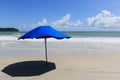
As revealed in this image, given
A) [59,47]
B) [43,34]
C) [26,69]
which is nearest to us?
[43,34]

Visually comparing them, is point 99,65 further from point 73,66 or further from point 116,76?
point 116,76

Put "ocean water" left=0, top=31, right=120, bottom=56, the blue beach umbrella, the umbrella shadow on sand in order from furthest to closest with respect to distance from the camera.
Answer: "ocean water" left=0, top=31, right=120, bottom=56 < the blue beach umbrella < the umbrella shadow on sand

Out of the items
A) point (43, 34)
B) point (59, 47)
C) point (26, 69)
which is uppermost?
point (43, 34)

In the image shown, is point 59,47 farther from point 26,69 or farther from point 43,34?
point 43,34

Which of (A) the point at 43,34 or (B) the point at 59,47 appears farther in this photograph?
(B) the point at 59,47

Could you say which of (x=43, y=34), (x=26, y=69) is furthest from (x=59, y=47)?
(x=43, y=34)

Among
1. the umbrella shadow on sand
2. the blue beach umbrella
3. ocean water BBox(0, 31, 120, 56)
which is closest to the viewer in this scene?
the umbrella shadow on sand

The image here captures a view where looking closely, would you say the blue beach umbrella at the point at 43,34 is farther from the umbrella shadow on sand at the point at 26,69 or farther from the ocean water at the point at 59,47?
the ocean water at the point at 59,47

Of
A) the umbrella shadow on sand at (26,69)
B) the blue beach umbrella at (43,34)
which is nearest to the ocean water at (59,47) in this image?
the umbrella shadow on sand at (26,69)

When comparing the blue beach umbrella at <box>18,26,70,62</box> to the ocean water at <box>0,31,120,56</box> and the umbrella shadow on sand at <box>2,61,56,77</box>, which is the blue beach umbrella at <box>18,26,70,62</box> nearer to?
the umbrella shadow on sand at <box>2,61,56,77</box>

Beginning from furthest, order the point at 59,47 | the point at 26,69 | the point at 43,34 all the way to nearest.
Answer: the point at 59,47
the point at 26,69
the point at 43,34

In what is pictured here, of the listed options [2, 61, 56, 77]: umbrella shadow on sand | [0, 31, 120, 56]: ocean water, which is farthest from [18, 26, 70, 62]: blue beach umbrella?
[0, 31, 120, 56]: ocean water

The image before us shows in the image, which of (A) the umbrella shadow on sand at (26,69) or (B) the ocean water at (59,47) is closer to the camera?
(A) the umbrella shadow on sand at (26,69)

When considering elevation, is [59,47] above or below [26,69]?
above
